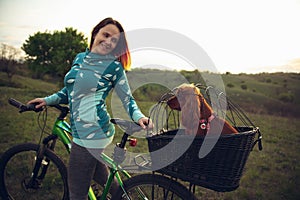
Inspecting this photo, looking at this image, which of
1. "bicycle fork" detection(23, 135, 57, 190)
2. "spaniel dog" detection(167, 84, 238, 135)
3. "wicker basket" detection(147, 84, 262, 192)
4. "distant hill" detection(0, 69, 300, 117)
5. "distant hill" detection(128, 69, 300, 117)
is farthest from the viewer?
"distant hill" detection(128, 69, 300, 117)

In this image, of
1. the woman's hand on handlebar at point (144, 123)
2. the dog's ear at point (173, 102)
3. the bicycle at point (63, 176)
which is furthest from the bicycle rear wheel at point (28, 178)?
the dog's ear at point (173, 102)

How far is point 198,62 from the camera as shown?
2.28 m

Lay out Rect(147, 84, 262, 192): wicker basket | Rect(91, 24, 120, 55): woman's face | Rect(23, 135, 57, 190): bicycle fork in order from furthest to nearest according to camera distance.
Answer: Rect(23, 135, 57, 190): bicycle fork < Rect(91, 24, 120, 55): woman's face < Rect(147, 84, 262, 192): wicker basket

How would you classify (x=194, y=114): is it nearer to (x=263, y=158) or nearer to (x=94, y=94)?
(x=94, y=94)

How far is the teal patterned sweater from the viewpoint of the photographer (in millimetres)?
2055

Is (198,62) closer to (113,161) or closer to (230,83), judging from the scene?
(113,161)

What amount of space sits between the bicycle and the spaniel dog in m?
0.33

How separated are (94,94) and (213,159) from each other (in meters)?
0.95

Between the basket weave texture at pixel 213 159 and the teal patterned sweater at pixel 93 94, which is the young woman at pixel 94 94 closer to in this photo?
the teal patterned sweater at pixel 93 94

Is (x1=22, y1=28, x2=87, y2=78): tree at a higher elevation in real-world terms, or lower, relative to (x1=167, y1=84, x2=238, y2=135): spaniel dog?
higher

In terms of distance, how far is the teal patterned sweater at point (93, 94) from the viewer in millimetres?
2055

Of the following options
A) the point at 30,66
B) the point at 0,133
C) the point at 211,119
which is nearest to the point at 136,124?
the point at 211,119

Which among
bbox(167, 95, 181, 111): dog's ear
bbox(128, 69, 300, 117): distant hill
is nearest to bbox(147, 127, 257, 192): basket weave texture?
bbox(167, 95, 181, 111): dog's ear

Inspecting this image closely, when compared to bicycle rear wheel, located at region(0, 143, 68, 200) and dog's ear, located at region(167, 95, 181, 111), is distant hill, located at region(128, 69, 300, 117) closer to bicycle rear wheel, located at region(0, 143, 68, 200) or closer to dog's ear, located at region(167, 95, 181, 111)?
bicycle rear wheel, located at region(0, 143, 68, 200)
